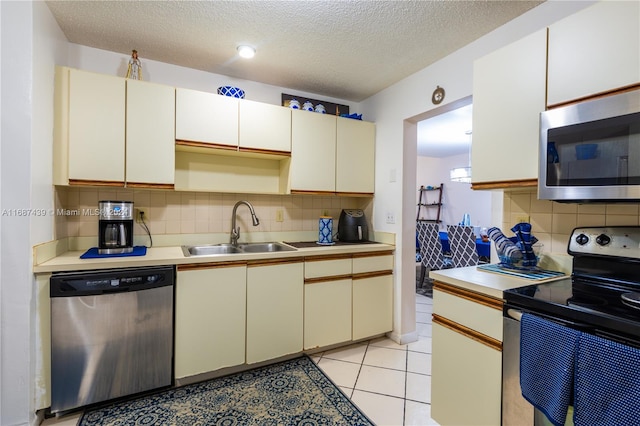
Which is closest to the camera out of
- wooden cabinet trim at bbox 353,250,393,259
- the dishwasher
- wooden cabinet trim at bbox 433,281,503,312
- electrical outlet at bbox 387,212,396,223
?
wooden cabinet trim at bbox 433,281,503,312

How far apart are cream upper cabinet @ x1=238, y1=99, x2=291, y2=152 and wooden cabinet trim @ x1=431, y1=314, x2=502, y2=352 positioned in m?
1.70

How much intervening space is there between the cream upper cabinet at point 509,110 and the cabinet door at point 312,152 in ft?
4.15

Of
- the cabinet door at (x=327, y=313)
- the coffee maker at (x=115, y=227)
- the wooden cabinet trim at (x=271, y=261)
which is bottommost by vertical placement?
the cabinet door at (x=327, y=313)

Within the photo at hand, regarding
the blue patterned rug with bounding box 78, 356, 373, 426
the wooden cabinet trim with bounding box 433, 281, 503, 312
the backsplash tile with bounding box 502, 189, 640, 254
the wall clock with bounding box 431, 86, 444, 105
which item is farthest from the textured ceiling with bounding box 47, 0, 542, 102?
the blue patterned rug with bounding box 78, 356, 373, 426

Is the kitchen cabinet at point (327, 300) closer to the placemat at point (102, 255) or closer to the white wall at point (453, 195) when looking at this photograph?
the placemat at point (102, 255)

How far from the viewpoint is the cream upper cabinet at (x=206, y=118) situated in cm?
215

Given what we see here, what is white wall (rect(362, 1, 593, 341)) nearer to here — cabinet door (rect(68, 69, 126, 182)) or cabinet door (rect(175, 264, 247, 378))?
cabinet door (rect(175, 264, 247, 378))

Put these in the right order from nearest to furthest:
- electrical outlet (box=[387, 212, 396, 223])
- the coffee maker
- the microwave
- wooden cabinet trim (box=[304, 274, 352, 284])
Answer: the microwave, the coffee maker, wooden cabinet trim (box=[304, 274, 352, 284]), electrical outlet (box=[387, 212, 396, 223])

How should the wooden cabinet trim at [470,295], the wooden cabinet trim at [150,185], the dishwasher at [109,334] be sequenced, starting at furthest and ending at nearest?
the wooden cabinet trim at [150,185]
the dishwasher at [109,334]
the wooden cabinet trim at [470,295]

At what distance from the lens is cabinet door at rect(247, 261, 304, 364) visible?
2135 millimetres

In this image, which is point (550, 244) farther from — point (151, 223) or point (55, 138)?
point (55, 138)

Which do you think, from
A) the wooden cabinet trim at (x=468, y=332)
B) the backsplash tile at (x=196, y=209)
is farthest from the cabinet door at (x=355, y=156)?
the wooden cabinet trim at (x=468, y=332)

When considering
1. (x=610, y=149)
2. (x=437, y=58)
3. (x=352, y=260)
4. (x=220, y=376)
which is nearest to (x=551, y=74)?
(x=610, y=149)

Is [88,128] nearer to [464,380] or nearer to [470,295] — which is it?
[470,295]
